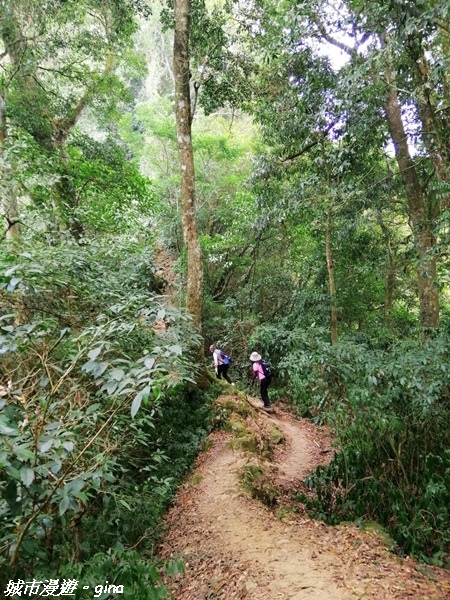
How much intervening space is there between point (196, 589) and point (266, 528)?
1.25 meters

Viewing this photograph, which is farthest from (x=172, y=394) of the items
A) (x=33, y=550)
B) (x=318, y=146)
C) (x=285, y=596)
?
(x=318, y=146)

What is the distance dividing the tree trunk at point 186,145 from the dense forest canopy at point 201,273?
45 millimetres

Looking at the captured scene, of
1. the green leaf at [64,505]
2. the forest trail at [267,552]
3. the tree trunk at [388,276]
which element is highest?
the tree trunk at [388,276]

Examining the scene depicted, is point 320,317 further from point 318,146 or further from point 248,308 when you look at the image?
point 318,146

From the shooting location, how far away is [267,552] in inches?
165

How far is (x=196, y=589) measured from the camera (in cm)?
386

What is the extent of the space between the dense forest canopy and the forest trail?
50cm

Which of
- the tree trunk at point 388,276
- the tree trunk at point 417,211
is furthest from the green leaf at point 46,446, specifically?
the tree trunk at point 388,276

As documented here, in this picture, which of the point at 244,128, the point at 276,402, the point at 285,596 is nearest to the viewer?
the point at 285,596

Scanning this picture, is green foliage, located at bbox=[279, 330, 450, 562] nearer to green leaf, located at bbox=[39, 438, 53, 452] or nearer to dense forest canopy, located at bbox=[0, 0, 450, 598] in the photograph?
dense forest canopy, located at bbox=[0, 0, 450, 598]

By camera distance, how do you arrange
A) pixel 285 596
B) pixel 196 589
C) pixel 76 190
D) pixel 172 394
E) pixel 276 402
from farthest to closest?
pixel 276 402 < pixel 76 190 < pixel 172 394 < pixel 196 589 < pixel 285 596

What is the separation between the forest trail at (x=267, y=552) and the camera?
351cm

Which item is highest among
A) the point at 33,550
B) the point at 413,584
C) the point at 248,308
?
the point at 248,308

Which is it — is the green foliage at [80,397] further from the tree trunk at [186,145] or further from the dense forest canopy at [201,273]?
the tree trunk at [186,145]
